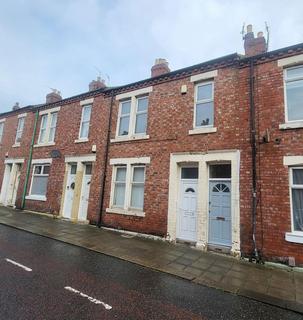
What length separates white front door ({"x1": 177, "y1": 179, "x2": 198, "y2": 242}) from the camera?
29.4ft

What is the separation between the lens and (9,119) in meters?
18.1

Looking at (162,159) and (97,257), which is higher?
(162,159)

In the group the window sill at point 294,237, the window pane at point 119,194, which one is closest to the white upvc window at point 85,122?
the window pane at point 119,194

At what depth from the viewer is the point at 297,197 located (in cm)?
716

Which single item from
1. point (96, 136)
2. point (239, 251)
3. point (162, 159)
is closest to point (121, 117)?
point (96, 136)

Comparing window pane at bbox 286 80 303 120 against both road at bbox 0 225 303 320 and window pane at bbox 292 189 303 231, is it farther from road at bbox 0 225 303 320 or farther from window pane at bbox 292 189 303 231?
road at bbox 0 225 303 320

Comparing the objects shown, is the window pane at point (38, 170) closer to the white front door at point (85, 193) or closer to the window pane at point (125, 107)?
the white front door at point (85, 193)

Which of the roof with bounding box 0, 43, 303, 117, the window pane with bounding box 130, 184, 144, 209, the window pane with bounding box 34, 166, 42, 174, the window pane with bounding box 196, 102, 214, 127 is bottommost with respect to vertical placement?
the window pane with bounding box 130, 184, 144, 209

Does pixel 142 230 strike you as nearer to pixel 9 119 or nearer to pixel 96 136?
pixel 96 136

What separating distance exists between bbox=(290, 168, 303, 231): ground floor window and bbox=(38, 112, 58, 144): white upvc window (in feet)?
41.6

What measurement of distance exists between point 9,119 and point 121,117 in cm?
1118

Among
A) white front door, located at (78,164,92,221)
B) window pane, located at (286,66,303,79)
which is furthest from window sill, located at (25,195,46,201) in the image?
window pane, located at (286,66,303,79)

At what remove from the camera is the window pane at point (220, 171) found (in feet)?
28.3

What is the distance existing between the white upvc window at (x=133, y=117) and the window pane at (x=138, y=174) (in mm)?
1649
